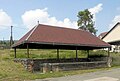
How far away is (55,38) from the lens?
76.0 feet

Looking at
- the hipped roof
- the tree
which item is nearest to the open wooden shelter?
the hipped roof

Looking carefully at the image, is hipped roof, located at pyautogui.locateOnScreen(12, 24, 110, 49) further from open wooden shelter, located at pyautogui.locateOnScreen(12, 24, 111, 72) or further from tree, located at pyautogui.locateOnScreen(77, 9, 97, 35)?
tree, located at pyautogui.locateOnScreen(77, 9, 97, 35)

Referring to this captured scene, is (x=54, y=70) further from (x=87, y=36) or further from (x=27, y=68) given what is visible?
(x=87, y=36)

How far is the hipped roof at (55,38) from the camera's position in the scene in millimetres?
21456

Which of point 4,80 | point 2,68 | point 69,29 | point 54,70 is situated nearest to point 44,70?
point 54,70

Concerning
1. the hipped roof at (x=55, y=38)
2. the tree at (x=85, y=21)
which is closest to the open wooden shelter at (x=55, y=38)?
the hipped roof at (x=55, y=38)

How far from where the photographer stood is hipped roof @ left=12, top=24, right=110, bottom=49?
2146 cm

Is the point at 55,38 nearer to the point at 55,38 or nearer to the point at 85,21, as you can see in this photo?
the point at 55,38

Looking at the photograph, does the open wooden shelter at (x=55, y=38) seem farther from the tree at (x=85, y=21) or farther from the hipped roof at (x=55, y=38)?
the tree at (x=85, y=21)

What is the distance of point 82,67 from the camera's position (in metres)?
23.1

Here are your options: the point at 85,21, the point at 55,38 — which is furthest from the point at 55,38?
the point at 85,21

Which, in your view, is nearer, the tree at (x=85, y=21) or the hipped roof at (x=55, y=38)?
the hipped roof at (x=55, y=38)

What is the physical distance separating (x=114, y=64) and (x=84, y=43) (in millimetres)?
5496

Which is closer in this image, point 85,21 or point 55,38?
point 55,38
